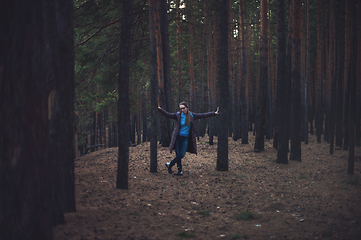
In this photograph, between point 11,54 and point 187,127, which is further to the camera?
point 187,127

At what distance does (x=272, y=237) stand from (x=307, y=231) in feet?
2.56

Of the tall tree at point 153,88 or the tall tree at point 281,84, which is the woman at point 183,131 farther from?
the tall tree at point 281,84

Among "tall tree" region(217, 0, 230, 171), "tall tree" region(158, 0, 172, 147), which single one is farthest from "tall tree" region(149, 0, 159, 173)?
"tall tree" region(158, 0, 172, 147)

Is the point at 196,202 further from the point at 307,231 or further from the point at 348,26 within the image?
the point at 348,26

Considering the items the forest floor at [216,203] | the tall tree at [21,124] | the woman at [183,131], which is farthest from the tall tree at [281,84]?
the tall tree at [21,124]

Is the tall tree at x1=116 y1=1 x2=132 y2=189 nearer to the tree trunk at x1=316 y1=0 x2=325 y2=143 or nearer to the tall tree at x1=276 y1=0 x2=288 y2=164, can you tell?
the tall tree at x1=276 y1=0 x2=288 y2=164

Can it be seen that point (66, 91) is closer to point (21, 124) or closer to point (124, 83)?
point (124, 83)

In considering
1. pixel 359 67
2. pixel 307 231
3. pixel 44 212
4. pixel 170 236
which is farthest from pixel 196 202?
pixel 359 67

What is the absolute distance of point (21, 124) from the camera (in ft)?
8.99

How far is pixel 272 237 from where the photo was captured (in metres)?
4.98

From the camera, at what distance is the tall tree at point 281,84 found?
12.0 metres

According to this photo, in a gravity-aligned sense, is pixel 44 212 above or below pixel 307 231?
above

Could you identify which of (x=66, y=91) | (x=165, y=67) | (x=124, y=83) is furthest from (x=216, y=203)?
(x=165, y=67)

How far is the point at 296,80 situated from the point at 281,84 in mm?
721
